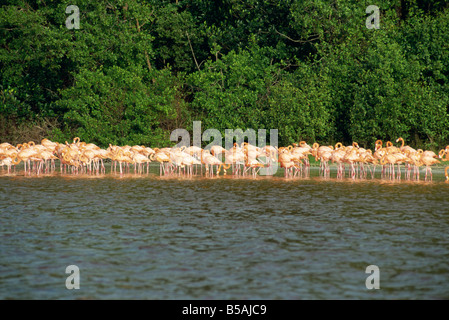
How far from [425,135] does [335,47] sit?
6.72 m

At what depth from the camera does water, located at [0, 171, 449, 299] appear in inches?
336

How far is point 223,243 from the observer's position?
11.2 metres

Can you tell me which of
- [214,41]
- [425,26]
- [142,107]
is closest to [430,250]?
[142,107]

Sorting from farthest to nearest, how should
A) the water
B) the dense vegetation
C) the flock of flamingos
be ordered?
1. the dense vegetation
2. the flock of flamingos
3. the water

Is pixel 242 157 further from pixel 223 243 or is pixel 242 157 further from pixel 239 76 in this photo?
pixel 223 243

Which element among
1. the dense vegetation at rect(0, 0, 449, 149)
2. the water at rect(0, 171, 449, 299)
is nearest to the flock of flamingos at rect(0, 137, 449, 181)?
the water at rect(0, 171, 449, 299)

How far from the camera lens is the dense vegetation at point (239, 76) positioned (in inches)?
1304

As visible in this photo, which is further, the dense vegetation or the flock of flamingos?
the dense vegetation

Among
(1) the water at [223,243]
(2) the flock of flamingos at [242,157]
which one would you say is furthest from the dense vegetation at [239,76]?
(1) the water at [223,243]

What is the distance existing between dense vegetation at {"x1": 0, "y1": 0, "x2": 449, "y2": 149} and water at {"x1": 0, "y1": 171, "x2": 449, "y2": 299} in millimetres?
14193

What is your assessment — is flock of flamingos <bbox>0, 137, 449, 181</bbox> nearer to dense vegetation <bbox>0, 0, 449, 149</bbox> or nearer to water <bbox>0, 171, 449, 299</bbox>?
water <bbox>0, 171, 449, 299</bbox>

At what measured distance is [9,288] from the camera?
8.45m

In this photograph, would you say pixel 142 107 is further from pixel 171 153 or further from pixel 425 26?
pixel 425 26

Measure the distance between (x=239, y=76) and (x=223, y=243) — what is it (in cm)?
2524
